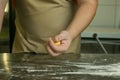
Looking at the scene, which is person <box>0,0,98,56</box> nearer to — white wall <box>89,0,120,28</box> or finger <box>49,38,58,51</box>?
finger <box>49,38,58,51</box>

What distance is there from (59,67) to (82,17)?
0.21m

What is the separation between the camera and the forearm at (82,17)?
837mm

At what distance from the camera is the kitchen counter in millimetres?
640

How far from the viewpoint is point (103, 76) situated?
0.65 metres

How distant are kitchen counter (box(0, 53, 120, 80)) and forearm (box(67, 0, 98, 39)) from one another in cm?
8

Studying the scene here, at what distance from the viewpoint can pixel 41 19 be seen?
93 cm

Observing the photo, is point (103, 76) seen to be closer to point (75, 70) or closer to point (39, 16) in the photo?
point (75, 70)

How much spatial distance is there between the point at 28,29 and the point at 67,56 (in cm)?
19

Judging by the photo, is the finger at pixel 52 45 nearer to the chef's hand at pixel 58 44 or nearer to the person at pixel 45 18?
the chef's hand at pixel 58 44

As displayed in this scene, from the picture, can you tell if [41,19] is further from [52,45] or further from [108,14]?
[108,14]

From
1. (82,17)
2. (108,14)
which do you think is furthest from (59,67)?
(108,14)

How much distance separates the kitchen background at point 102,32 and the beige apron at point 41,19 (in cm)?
81

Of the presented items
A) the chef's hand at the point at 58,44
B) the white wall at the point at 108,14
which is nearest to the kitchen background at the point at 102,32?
the white wall at the point at 108,14

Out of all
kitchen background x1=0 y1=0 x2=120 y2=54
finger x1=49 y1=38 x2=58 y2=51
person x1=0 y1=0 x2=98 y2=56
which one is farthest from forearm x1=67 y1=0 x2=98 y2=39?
kitchen background x1=0 y1=0 x2=120 y2=54
